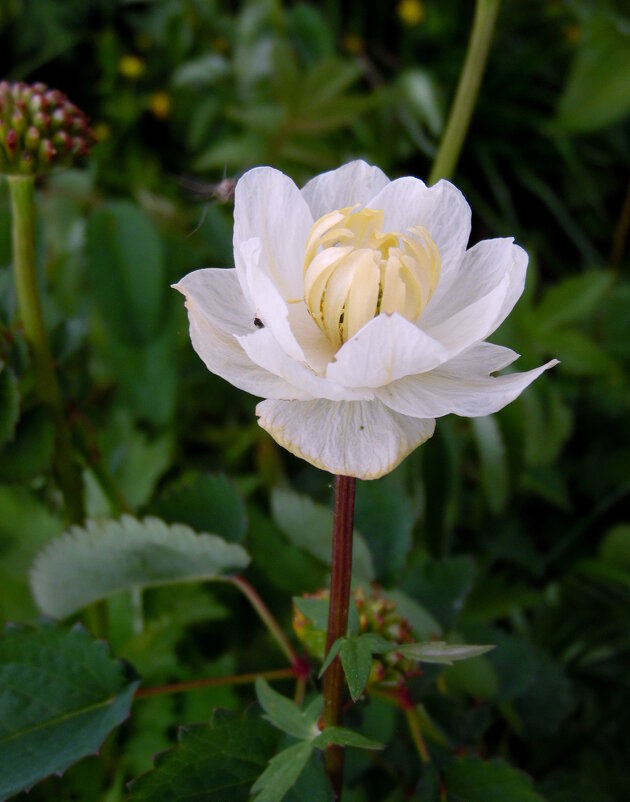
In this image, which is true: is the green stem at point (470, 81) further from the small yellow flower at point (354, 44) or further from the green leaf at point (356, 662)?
the small yellow flower at point (354, 44)

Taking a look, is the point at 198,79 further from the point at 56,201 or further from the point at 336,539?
the point at 336,539

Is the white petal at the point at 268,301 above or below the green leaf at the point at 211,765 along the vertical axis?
above

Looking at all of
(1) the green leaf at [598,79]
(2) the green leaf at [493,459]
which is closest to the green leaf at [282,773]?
(2) the green leaf at [493,459]

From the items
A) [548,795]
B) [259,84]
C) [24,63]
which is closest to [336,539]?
[548,795]

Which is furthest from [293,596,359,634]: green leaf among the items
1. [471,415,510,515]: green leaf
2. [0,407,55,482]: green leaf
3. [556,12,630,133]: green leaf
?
[556,12,630,133]: green leaf

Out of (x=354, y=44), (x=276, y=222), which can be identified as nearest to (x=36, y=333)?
(x=276, y=222)

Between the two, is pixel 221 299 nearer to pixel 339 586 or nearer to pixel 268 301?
pixel 268 301
